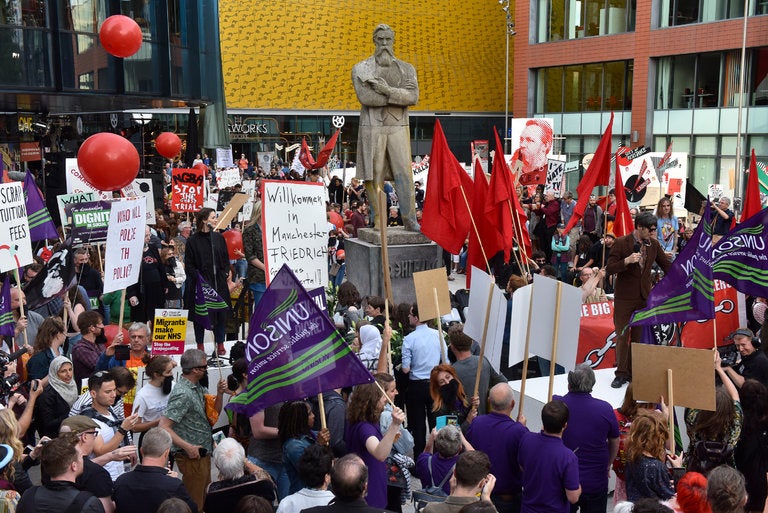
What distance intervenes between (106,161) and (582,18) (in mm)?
31183

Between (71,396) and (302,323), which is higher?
(302,323)

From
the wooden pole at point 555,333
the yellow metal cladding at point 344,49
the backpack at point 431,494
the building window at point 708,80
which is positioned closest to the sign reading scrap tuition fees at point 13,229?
the backpack at point 431,494

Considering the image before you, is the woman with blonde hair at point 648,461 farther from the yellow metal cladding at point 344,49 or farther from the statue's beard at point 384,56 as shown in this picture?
the yellow metal cladding at point 344,49

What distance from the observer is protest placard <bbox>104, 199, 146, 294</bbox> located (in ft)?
28.0

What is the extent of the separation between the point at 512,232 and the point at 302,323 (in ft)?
19.4

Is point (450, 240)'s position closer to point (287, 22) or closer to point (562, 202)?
point (562, 202)

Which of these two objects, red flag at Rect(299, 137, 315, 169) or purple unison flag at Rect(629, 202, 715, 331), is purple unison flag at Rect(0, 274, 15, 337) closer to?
purple unison flag at Rect(629, 202, 715, 331)

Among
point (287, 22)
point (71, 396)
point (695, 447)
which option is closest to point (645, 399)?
point (695, 447)

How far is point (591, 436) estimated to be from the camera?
5590mm

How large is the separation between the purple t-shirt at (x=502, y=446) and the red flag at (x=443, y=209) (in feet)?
18.9

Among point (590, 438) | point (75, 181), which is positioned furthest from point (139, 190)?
point (590, 438)

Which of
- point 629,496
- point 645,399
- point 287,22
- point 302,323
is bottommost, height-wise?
point 629,496

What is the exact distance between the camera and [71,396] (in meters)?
6.47

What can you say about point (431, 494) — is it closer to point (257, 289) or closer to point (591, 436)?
point (591, 436)
